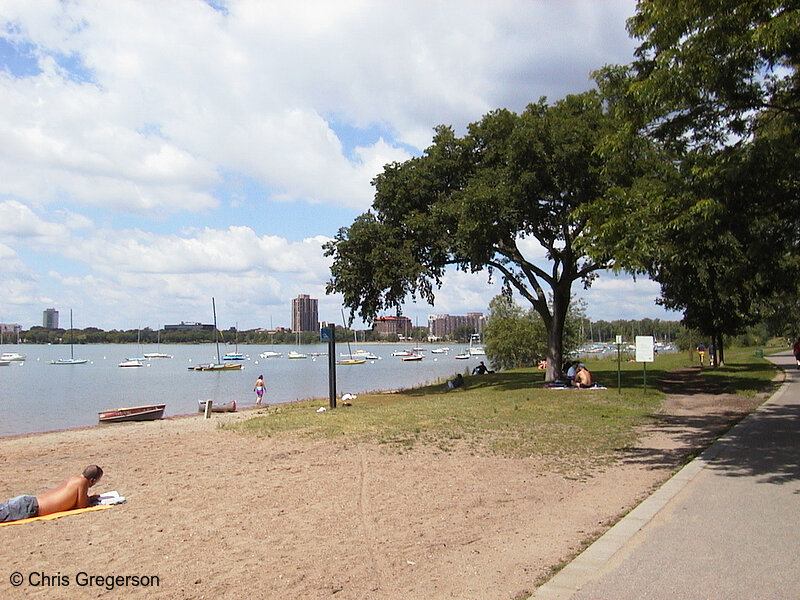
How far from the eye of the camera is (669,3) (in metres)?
8.79

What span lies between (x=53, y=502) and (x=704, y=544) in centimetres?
692

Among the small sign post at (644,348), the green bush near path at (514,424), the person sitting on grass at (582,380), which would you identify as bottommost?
the green bush near path at (514,424)

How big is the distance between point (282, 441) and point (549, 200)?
14442 mm

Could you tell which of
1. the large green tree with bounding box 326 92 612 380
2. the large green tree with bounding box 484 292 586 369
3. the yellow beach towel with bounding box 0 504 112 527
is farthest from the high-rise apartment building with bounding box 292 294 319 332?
the yellow beach towel with bounding box 0 504 112 527

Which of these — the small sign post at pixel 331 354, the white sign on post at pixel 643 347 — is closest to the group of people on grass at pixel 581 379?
the white sign on post at pixel 643 347

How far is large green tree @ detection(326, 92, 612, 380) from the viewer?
21.6 meters

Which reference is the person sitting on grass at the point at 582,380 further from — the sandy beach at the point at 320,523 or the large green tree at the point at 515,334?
the large green tree at the point at 515,334

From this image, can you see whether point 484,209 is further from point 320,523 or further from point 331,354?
point 320,523

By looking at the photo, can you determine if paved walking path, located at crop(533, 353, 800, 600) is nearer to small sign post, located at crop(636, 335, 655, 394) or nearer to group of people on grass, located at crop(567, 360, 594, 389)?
small sign post, located at crop(636, 335, 655, 394)

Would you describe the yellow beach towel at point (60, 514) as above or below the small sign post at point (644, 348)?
below

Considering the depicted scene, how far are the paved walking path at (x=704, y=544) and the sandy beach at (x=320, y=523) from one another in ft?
1.11

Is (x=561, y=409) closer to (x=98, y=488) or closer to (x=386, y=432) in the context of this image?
(x=386, y=432)

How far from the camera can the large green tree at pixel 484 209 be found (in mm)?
21609

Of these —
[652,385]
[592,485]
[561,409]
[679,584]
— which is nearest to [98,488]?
[592,485]
